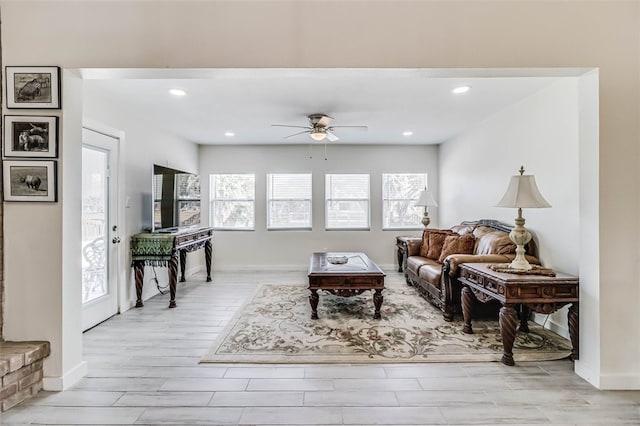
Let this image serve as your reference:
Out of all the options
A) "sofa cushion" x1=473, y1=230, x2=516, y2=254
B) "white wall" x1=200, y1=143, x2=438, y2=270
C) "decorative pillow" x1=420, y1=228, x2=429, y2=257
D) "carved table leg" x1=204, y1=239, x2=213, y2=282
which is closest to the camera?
"sofa cushion" x1=473, y1=230, x2=516, y2=254

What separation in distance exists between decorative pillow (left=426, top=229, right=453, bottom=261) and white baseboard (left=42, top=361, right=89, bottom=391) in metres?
4.13

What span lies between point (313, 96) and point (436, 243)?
2.72m

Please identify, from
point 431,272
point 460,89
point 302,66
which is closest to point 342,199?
point 431,272

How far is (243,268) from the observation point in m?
6.37

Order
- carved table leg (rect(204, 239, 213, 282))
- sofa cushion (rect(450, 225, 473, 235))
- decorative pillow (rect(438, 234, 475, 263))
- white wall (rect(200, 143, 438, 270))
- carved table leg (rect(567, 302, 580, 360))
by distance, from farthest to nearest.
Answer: white wall (rect(200, 143, 438, 270))
carved table leg (rect(204, 239, 213, 282))
sofa cushion (rect(450, 225, 473, 235))
decorative pillow (rect(438, 234, 475, 263))
carved table leg (rect(567, 302, 580, 360))

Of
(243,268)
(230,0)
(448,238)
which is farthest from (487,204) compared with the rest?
(243,268)

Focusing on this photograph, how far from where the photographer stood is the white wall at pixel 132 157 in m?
3.47

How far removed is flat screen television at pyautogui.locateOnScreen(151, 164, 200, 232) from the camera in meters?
4.33

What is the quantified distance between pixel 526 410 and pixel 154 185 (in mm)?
4444

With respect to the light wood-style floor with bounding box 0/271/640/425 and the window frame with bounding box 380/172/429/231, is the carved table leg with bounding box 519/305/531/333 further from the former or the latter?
the window frame with bounding box 380/172/429/231

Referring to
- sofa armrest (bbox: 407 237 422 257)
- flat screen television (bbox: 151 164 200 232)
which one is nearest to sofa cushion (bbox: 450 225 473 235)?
sofa armrest (bbox: 407 237 422 257)

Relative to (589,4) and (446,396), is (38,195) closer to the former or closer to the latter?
(446,396)

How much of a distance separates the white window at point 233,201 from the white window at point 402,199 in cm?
270

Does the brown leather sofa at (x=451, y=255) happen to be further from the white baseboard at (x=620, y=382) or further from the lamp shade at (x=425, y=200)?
the white baseboard at (x=620, y=382)
